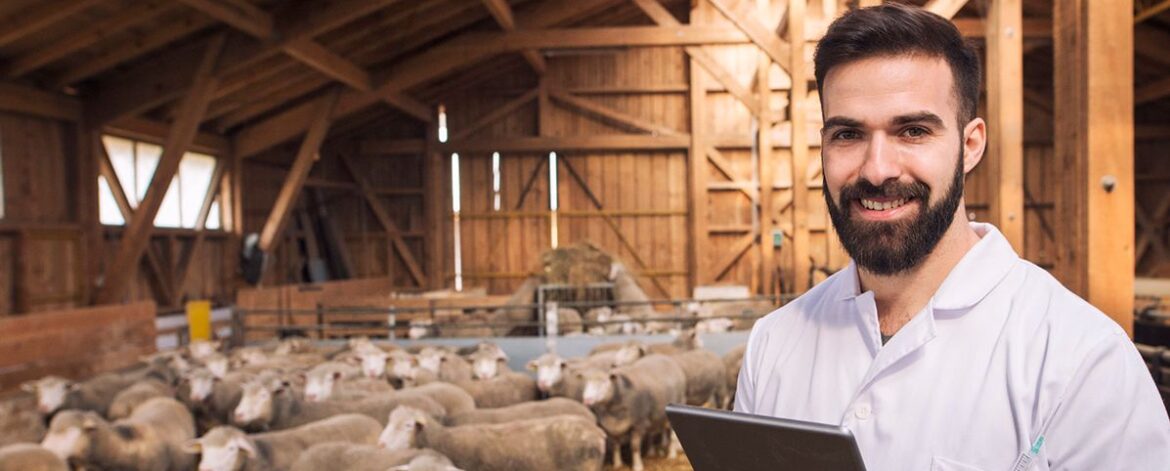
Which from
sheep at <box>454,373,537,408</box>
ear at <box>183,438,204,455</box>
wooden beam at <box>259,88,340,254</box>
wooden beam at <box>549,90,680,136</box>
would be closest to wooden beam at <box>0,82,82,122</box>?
wooden beam at <box>259,88,340,254</box>

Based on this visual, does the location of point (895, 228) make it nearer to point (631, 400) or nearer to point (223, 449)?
point (223, 449)

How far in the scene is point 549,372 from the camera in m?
6.16

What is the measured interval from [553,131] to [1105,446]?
55.1ft

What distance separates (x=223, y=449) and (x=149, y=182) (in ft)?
29.6

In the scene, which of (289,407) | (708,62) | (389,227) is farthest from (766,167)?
(389,227)

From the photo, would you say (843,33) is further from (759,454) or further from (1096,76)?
(1096,76)

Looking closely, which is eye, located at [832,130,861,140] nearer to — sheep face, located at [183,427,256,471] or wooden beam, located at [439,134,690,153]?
sheep face, located at [183,427,256,471]

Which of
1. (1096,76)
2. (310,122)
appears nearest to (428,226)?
(310,122)

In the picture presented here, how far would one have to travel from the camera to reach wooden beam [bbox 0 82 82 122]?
8969 mm

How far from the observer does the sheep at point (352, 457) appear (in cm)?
402

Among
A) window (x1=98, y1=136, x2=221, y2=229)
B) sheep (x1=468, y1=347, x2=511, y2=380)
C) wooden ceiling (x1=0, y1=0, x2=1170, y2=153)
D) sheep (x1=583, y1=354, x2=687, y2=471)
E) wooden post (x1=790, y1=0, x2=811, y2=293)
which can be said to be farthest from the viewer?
window (x1=98, y1=136, x2=221, y2=229)

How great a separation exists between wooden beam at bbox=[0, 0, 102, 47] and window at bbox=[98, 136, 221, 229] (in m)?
2.62

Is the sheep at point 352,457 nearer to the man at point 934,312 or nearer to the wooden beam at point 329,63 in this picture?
the man at point 934,312

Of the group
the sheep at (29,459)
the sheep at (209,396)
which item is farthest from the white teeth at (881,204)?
the sheep at (209,396)
